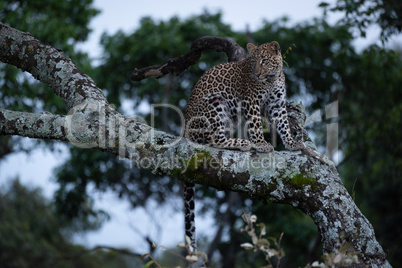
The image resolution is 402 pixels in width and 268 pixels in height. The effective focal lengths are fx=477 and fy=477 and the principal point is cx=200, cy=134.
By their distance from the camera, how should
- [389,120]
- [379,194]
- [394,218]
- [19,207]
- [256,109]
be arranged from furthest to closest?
[19,207] → [379,194] → [394,218] → [389,120] → [256,109]

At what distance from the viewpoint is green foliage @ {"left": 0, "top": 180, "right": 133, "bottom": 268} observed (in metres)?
20.1

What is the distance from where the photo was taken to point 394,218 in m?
13.9

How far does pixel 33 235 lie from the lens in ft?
69.9

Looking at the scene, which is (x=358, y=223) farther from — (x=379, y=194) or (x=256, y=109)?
(x=379, y=194)

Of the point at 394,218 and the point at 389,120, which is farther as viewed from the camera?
the point at 394,218

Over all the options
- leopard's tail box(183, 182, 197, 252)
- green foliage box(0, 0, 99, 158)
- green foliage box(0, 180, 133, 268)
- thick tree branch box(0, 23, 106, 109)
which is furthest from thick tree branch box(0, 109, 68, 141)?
green foliage box(0, 180, 133, 268)

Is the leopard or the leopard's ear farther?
the leopard's ear

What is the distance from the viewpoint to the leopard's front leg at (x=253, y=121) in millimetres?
5801

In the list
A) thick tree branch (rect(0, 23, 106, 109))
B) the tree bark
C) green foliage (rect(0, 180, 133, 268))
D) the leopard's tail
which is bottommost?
green foliage (rect(0, 180, 133, 268))

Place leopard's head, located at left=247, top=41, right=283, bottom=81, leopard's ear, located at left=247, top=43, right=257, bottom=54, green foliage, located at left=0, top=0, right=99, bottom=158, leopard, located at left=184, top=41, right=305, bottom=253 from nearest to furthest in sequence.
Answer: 1. leopard, located at left=184, top=41, right=305, bottom=253
2. leopard's head, located at left=247, top=41, right=283, bottom=81
3. leopard's ear, located at left=247, top=43, right=257, bottom=54
4. green foliage, located at left=0, top=0, right=99, bottom=158

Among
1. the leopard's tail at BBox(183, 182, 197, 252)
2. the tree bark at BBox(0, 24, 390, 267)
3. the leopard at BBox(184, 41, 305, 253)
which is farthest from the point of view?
the leopard at BBox(184, 41, 305, 253)

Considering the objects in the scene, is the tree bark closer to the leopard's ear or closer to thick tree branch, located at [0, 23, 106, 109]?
thick tree branch, located at [0, 23, 106, 109]

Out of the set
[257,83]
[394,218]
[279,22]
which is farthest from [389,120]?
[257,83]

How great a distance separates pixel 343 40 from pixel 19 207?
16590 millimetres
